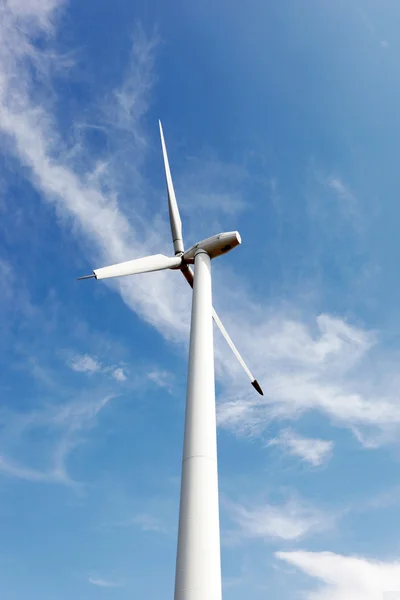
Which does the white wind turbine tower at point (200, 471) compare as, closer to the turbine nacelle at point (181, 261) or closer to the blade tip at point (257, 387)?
the turbine nacelle at point (181, 261)

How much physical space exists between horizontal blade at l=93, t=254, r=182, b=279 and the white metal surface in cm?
680

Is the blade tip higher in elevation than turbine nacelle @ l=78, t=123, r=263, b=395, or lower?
Answer: lower

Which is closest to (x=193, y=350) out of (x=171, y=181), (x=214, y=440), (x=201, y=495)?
(x=214, y=440)

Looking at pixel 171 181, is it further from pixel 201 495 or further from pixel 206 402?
→ pixel 201 495

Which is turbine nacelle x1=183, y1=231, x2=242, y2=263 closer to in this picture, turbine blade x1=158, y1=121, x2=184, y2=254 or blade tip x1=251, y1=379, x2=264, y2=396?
turbine blade x1=158, y1=121, x2=184, y2=254

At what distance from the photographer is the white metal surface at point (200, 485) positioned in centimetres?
1469

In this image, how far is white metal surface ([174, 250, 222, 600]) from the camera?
48.2 feet

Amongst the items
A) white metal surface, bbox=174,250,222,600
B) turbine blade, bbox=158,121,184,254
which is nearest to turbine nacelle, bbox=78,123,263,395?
turbine blade, bbox=158,121,184,254

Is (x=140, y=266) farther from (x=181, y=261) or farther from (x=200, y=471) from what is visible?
(x=200, y=471)

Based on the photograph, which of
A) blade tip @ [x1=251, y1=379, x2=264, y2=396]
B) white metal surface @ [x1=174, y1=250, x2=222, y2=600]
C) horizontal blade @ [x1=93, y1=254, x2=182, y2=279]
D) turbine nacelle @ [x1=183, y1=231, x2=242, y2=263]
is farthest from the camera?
blade tip @ [x1=251, y1=379, x2=264, y2=396]

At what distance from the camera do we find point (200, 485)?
16500 mm

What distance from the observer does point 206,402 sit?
61.5ft

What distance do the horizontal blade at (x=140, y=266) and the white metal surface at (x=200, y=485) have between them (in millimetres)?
6803

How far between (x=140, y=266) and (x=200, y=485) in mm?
14558
